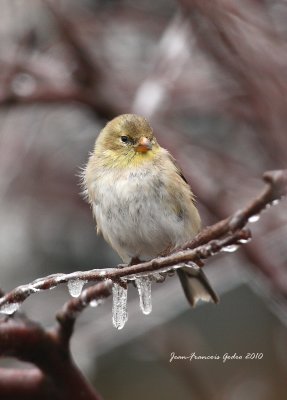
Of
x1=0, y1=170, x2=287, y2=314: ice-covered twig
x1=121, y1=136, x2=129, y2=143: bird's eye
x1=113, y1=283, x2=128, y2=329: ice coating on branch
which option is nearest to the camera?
x1=0, y1=170, x2=287, y2=314: ice-covered twig

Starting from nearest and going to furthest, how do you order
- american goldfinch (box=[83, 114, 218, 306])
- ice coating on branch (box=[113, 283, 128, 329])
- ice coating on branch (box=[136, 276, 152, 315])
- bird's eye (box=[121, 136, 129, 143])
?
1. ice coating on branch (box=[113, 283, 128, 329])
2. ice coating on branch (box=[136, 276, 152, 315])
3. american goldfinch (box=[83, 114, 218, 306])
4. bird's eye (box=[121, 136, 129, 143])

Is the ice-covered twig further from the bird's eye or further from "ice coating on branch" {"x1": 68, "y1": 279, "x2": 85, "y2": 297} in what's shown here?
the bird's eye

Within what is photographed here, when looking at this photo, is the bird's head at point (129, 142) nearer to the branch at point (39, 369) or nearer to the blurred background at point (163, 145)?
the blurred background at point (163, 145)

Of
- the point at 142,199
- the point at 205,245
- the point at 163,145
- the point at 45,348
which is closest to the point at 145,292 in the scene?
the point at 45,348

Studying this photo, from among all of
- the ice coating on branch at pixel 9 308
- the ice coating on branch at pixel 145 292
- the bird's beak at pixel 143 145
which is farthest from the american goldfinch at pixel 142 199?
the ice coating on branch at pixel 9 308

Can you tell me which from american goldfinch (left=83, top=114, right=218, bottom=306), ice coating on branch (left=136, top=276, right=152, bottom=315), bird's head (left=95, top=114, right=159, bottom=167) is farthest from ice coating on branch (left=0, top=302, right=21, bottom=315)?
bird's head (left=95, top=114, right=159, bottom=167)

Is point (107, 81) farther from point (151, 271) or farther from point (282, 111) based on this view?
point (151, 271)

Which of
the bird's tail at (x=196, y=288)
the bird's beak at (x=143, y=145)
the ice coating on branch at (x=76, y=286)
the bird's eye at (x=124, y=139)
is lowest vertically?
the bird's tail at (x=196, y=288)

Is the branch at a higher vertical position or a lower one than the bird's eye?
lower

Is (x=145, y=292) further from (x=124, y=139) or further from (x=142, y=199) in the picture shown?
(x=124, y=139)
